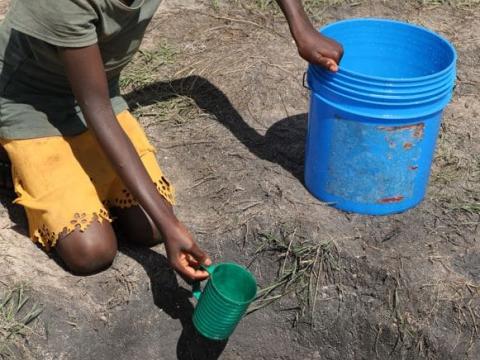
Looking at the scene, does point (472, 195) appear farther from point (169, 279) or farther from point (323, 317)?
point (169, 279)

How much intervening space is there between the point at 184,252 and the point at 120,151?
35 centimetres

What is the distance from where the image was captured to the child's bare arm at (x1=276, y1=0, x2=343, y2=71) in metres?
2.49

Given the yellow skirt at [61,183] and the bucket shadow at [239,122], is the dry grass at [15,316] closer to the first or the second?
the yellow skirt at [61,183]

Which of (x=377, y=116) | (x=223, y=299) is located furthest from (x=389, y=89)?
(x=223, y=299)

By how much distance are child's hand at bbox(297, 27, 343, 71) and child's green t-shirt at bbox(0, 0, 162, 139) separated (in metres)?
0.52

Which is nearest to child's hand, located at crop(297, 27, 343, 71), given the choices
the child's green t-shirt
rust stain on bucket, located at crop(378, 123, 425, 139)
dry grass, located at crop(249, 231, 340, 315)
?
rust stain on bucket, located at crop(378, 123, 425, 139)

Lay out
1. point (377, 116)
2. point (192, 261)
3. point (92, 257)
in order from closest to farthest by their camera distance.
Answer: point (192, 261)
point (377, 116)
point (92, 257)

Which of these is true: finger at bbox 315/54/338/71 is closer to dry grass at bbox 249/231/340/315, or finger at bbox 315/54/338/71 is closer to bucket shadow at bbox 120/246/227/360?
dry grass at bbox 249/231/340/315

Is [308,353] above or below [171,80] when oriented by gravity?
below

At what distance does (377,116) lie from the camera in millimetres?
2434

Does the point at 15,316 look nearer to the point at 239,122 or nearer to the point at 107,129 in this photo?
the point at 107,129

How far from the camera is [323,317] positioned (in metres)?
2.66

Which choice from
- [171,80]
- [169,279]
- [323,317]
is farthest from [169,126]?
[323,317]

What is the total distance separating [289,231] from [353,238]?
23 cm
